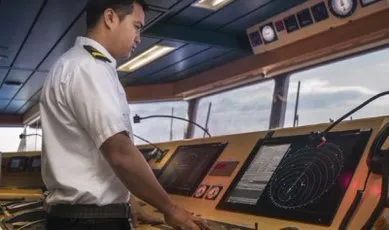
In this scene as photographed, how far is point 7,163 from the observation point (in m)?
4.02

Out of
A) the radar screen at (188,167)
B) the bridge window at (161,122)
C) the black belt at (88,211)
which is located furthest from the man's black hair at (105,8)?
the bridge window at (161,122)

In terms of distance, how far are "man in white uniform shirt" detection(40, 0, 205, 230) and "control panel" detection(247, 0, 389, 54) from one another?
2.89 meters

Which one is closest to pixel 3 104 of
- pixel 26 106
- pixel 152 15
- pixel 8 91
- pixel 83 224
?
pixel 26 106

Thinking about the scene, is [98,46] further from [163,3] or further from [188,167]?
[163,3]

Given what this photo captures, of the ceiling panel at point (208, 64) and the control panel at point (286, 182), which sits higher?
the ceiling panel at point (208, 64)

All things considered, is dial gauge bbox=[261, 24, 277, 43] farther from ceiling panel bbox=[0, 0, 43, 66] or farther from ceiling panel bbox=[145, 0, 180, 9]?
ceiling panel bbox=[0, 0, 43, 66]

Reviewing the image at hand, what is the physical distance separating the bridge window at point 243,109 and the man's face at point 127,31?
134 inches

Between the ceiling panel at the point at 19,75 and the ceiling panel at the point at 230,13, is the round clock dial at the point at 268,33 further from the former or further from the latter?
the ceiling panel at the point at 19,75

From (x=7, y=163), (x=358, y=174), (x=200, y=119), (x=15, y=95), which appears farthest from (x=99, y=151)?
(x=15, y=95)

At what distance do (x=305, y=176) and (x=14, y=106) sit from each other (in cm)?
933

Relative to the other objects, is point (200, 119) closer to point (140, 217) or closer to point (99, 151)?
point (140, 217)

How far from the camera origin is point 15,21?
166 inches

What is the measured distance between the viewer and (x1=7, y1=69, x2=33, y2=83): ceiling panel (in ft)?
20.9

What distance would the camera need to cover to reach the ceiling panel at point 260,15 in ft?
13.3
